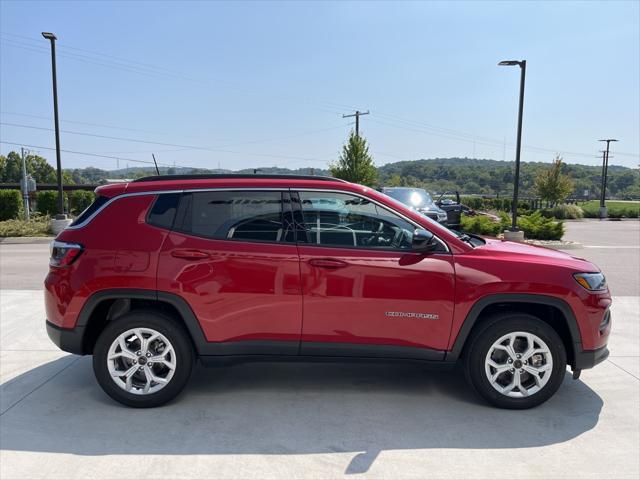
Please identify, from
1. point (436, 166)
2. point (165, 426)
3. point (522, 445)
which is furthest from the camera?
point (436, 166)

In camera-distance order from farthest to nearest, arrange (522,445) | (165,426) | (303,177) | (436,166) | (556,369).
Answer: (436,166) → (303,177) → (556,369) → (165,426) → (522,445)

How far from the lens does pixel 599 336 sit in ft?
12.5

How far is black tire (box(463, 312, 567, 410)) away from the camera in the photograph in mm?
3701

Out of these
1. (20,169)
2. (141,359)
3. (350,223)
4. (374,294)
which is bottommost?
(141,359)

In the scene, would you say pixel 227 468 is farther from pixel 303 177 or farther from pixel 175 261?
pixel 303 177

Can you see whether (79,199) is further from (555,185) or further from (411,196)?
(555,185)

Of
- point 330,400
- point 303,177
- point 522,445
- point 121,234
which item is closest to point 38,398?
point 121,234

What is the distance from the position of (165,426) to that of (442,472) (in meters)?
1.93

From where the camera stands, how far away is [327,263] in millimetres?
3635

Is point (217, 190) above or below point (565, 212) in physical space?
above

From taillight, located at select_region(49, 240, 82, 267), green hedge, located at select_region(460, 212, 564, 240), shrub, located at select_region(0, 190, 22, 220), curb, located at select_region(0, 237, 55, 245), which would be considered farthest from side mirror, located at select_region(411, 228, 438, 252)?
shrub, located at select_region(0, 190, 22, 220)

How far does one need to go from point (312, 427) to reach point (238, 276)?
3.99ft

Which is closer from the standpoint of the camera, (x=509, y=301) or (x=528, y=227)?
(x=509, y=301)

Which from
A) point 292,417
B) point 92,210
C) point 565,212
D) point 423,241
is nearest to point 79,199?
point 92,210
